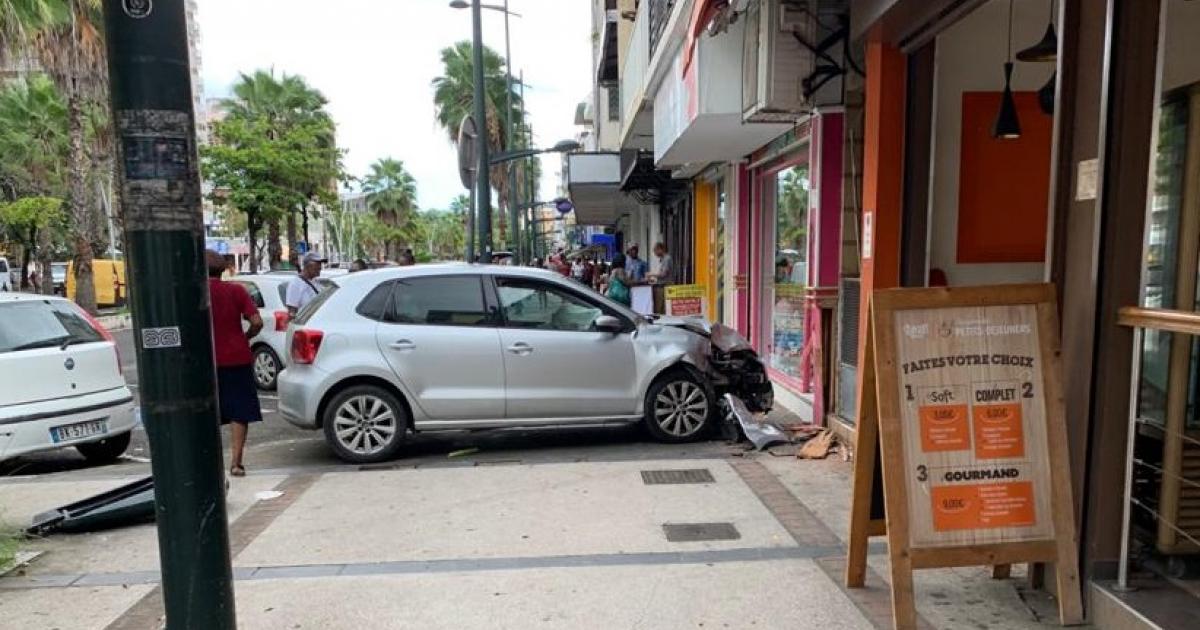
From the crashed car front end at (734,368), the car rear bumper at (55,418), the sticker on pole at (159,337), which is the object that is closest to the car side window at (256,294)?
the car rear bumper at (55,418)

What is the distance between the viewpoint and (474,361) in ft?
22.1

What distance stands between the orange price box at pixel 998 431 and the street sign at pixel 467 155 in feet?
29.5

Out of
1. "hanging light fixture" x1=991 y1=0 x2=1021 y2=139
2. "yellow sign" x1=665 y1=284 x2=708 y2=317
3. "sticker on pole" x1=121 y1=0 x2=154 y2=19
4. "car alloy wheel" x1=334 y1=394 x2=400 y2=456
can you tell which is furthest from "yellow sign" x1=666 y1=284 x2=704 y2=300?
"sticker on pole" x1=121 y1=0 x2=154 y2=19

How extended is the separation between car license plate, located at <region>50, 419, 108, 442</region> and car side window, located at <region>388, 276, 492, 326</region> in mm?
2651


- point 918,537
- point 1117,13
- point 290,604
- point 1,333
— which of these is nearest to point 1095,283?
point 1117,13

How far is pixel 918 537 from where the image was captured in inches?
135

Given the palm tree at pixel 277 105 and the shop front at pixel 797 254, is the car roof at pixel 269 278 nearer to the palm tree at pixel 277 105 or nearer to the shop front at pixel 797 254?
the shop front at pixel 797 254

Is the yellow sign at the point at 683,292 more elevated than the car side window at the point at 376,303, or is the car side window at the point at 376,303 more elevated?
the car side window at the point at 376,303

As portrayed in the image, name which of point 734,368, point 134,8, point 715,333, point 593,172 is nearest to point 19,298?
point 134,8

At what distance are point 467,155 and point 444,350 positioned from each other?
17.7 feet

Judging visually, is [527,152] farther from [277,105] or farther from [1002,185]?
[277,105]

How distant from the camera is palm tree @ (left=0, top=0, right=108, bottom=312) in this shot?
56.3 ft

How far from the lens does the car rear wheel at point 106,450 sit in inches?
287

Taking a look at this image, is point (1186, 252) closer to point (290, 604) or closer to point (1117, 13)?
point (1117, 13)
